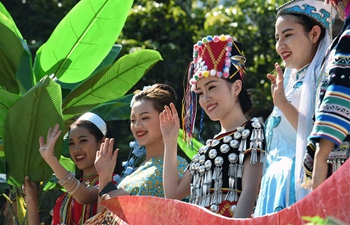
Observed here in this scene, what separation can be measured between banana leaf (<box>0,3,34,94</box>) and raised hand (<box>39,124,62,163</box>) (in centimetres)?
59

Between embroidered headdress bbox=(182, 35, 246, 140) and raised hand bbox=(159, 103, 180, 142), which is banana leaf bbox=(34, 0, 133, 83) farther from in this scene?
raised hand bbox=(159, 103, 180, 142)

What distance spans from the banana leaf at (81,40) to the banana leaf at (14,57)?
17 centimetres

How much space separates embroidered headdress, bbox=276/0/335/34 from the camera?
368 cm

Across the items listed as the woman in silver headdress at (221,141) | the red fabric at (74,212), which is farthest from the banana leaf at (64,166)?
the woman in silver headdress at (221,141)

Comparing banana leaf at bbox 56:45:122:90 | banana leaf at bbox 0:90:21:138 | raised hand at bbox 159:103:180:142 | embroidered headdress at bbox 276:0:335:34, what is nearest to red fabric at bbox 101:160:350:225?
raised hand at bbox 159:103:180:142

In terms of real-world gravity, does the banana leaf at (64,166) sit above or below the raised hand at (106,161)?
above

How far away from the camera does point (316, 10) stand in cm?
369

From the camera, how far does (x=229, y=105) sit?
4145 millimetres

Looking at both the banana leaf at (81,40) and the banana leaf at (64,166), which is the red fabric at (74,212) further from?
the banana leaf at (81,40)

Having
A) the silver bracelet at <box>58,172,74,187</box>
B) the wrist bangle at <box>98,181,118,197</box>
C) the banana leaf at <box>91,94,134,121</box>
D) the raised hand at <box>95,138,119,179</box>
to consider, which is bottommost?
the wrist bangle at <box>98,181,118,197</box>

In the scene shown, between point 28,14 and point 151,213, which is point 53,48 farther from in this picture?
point 28,14

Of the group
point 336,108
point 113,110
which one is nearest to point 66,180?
point 113,110

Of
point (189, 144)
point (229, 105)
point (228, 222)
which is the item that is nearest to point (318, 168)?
point (228, 222)

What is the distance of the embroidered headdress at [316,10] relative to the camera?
3.68m
